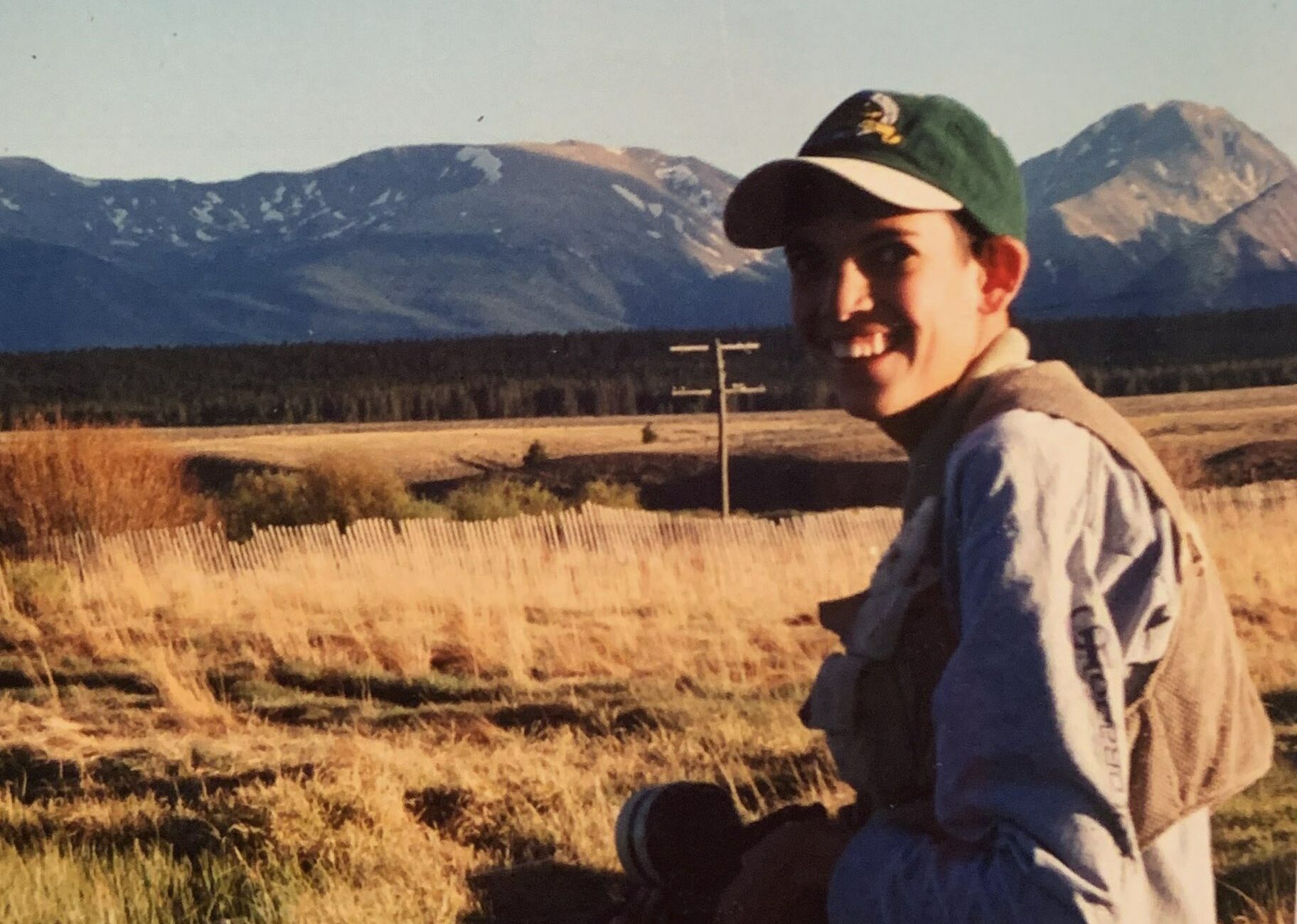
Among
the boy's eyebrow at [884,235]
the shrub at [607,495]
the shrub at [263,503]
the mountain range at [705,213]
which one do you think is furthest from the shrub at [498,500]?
the boy's eyebrow at [884,235]

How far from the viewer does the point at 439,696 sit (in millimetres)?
3037

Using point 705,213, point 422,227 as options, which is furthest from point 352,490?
point 422,227

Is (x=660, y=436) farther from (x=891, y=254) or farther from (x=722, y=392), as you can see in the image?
(x=891, y=254)

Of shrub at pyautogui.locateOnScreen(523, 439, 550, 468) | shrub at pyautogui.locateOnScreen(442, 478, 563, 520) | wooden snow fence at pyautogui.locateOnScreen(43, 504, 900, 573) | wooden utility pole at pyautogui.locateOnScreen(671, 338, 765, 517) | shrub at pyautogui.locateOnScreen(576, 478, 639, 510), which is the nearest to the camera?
wooden snow fence at pyautogui.locateOnScreen(43, 504, 900, 573)

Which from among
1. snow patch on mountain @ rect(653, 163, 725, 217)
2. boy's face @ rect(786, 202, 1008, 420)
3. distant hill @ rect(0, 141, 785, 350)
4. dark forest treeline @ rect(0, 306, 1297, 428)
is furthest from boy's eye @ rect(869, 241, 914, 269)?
snow patch on mountain @ rect(653, 163, 725, 217)

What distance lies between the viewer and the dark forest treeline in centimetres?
324

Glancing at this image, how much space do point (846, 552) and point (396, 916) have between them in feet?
4.09

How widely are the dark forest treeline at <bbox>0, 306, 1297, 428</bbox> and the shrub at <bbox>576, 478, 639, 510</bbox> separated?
278 millimetres

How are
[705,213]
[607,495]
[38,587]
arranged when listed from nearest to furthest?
[705,213]
[38,587]
[607,495]

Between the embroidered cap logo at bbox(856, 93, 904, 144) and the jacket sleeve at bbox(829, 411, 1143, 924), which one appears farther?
the embroidered cap logo at bbox(856, 93, 904, 144)

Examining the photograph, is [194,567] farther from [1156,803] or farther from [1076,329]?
[1156,803]

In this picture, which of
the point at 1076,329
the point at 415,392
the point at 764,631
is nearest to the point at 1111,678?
the point at 764,631

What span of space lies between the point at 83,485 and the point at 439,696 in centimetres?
96

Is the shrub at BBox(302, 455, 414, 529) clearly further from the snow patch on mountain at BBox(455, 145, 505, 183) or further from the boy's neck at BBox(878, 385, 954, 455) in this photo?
the boy's neck at BBox(878, 385, 954, 455)
